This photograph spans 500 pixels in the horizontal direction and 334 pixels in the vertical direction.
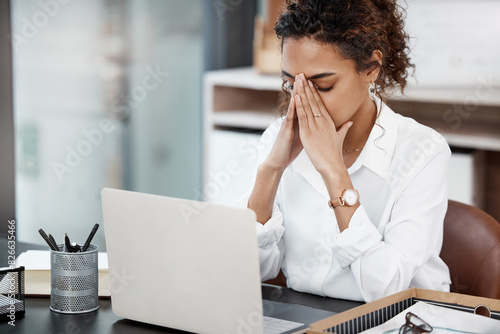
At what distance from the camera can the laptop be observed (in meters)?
1.04

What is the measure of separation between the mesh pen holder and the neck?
708 mm

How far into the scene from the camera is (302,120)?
4.97ft

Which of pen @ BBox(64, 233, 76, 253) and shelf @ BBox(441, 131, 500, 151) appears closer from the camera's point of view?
pen @ BBox(64, 233, 76, 253)

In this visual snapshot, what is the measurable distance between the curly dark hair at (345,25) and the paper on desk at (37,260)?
634 mm

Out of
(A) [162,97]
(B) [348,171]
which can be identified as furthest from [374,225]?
(A) [162,97]

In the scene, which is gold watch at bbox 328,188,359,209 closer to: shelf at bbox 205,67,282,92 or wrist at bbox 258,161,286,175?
wrist at bbox 258,161,286,175

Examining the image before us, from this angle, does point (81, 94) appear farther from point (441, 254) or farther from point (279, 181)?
point (441, 254)

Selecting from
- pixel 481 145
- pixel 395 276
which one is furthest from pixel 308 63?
pixel 481 145

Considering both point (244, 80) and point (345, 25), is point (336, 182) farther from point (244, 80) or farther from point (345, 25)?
point (244, 80)

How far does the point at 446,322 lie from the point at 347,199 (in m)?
0.39

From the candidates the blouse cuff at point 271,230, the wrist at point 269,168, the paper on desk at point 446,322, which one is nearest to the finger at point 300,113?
the wrist at point 269,168

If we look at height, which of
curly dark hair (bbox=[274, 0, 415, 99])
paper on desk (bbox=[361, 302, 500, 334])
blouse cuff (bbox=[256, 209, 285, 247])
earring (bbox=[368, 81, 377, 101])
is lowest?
paper on desk (bbox=[361, 302, 500, 334])

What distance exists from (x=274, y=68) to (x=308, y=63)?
1586 millimetres

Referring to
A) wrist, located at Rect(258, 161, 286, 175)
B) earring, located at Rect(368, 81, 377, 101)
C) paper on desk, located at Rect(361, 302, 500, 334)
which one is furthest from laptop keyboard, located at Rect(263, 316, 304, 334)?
earring, located at Rect(368, 81, 377, 101)
